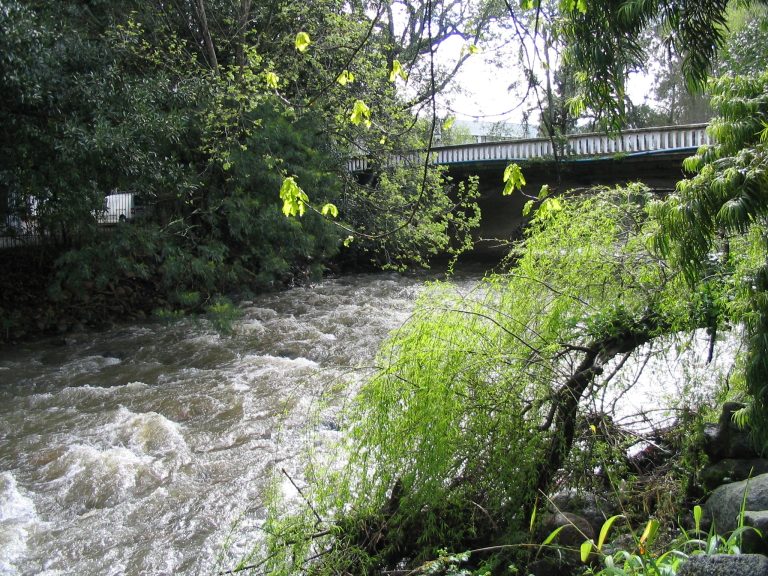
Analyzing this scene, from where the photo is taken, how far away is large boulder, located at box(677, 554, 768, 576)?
7.48 feet

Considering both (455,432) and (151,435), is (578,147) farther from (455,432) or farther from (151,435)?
(455,432)

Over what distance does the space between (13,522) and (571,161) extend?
13.3 m

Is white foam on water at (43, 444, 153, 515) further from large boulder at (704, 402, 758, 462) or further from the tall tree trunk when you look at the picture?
the tall tree trunk

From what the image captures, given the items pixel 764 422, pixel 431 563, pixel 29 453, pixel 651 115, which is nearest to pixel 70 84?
pixel 29 453

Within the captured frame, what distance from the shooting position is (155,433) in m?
7.00

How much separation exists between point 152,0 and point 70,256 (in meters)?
5.09

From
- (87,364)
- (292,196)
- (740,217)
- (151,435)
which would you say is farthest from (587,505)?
(87,364)

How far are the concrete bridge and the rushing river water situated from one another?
6080 millimetres

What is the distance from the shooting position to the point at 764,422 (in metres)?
3.21

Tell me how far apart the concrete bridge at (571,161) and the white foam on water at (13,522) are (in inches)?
408

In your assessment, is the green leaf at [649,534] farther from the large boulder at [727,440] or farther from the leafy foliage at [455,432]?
the large boulder at [727,440]

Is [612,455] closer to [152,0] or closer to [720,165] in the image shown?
[720,165]

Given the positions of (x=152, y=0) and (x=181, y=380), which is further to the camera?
(x=152, y=0)

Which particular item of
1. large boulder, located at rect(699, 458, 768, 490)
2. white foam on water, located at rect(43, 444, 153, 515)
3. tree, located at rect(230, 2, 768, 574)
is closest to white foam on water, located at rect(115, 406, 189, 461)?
white foam on water, located at rect(43, 444, 153, 515)
